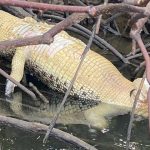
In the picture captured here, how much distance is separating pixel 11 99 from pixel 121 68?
116 cm

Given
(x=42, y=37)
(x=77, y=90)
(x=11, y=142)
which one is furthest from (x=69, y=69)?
(x=42, y=37)

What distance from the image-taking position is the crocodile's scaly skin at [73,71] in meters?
3.71

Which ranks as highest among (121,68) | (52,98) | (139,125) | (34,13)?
(34,13)

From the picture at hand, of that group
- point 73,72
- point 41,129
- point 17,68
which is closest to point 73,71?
point 73,72

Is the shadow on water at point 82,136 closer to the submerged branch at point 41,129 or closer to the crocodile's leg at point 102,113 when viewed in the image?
the crocodile's leg at point 102,113

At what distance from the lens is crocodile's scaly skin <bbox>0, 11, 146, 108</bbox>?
3.71 metres

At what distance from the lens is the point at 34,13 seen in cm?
507

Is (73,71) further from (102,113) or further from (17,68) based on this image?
(102,113)

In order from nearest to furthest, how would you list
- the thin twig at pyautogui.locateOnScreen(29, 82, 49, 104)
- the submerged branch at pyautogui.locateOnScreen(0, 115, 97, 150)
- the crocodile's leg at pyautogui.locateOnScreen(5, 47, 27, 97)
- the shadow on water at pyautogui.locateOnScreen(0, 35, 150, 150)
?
1. the submerged branch at pyautogui.locateOnScreen(0, 115, 97, 150)
2. the shadow on water at pyautogui.locateOnScreen(0, 35, 150, 150)
3. the thin twig at pyautogui.locateOnScreen(29, 82, 49, 104)
4. the crocodile's leg at pyautogui.locateOnScreen(5, 47, 27, 97)

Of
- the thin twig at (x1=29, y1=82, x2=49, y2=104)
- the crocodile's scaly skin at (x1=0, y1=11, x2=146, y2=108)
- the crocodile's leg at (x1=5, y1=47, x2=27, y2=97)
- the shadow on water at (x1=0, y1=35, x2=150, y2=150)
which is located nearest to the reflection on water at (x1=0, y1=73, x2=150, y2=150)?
the shadow on water at (x1=0, y1=35, x2=150, y2=150)

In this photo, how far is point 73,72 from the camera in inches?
152

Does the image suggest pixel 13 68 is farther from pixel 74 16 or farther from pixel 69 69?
pixel 74 16

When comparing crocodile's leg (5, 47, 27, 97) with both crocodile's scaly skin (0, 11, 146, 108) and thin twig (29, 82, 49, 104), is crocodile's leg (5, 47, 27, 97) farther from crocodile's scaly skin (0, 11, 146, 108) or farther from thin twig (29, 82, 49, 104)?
thin twig (29, 82, 49, 104)

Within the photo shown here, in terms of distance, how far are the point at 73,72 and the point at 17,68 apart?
0.45 meters
